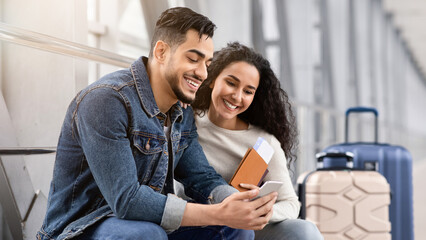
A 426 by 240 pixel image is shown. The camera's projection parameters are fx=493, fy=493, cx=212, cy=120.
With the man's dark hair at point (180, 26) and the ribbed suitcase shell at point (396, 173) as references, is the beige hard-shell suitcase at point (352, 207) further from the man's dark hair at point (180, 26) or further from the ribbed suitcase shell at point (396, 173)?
the man's dark hair at point (180, 26)

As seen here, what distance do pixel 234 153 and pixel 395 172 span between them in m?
1.12

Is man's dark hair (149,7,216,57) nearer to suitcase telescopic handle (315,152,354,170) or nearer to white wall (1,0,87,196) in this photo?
white wall (1,0,87,196)

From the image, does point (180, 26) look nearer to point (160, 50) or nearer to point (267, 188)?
point (160, 50)

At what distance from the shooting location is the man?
1086 mm

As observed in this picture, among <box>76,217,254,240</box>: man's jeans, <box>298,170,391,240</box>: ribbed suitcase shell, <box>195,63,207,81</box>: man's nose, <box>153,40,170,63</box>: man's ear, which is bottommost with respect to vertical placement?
<box>298,170,391,240</box>: ribbed suitcase shell

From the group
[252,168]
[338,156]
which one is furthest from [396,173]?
[252,168]

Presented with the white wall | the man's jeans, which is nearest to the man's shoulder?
the man's jeans

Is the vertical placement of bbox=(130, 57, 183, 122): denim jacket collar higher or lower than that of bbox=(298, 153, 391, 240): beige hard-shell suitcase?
higher

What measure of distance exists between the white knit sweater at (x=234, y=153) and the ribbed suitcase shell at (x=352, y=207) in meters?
0.48

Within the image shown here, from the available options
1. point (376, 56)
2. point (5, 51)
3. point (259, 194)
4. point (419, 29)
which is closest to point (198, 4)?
point (5, 51)

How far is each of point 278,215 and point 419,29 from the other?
1434 centimetres

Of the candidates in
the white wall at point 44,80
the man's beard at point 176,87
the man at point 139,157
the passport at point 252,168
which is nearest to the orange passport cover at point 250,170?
the passport at point 252,168

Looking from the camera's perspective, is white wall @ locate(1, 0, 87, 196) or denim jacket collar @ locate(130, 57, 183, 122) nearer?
denim jacket collar @ locate(130, 57, 183, 122)

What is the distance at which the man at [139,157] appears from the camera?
1086mm
